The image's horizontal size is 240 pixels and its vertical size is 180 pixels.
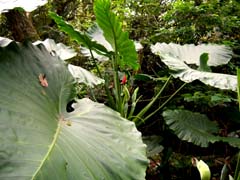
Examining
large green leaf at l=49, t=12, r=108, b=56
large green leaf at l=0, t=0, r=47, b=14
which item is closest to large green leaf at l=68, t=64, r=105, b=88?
large green leaf at l=49, t=12, r=108, b=56

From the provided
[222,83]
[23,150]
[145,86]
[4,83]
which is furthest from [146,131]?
[23,150]

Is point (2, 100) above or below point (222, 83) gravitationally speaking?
above

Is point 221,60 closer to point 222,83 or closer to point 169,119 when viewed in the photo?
point 169,119

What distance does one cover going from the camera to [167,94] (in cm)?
223

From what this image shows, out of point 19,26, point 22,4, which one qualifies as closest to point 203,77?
point 22,4

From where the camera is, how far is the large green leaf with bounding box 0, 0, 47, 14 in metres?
0.83

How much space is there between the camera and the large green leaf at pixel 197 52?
71.9 inches

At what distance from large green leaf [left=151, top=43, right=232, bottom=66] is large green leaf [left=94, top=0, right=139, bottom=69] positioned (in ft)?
0.87

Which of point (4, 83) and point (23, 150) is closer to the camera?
point (23, 150)

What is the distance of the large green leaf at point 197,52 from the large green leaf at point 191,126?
0.35 m

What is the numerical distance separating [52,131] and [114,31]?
0.85 m

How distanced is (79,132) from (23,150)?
0.24 metres

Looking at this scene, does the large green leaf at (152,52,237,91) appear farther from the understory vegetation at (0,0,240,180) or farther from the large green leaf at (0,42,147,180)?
the large green leaf at (0,42,147,180)

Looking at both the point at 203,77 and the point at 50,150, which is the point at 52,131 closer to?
the point at 50,150
